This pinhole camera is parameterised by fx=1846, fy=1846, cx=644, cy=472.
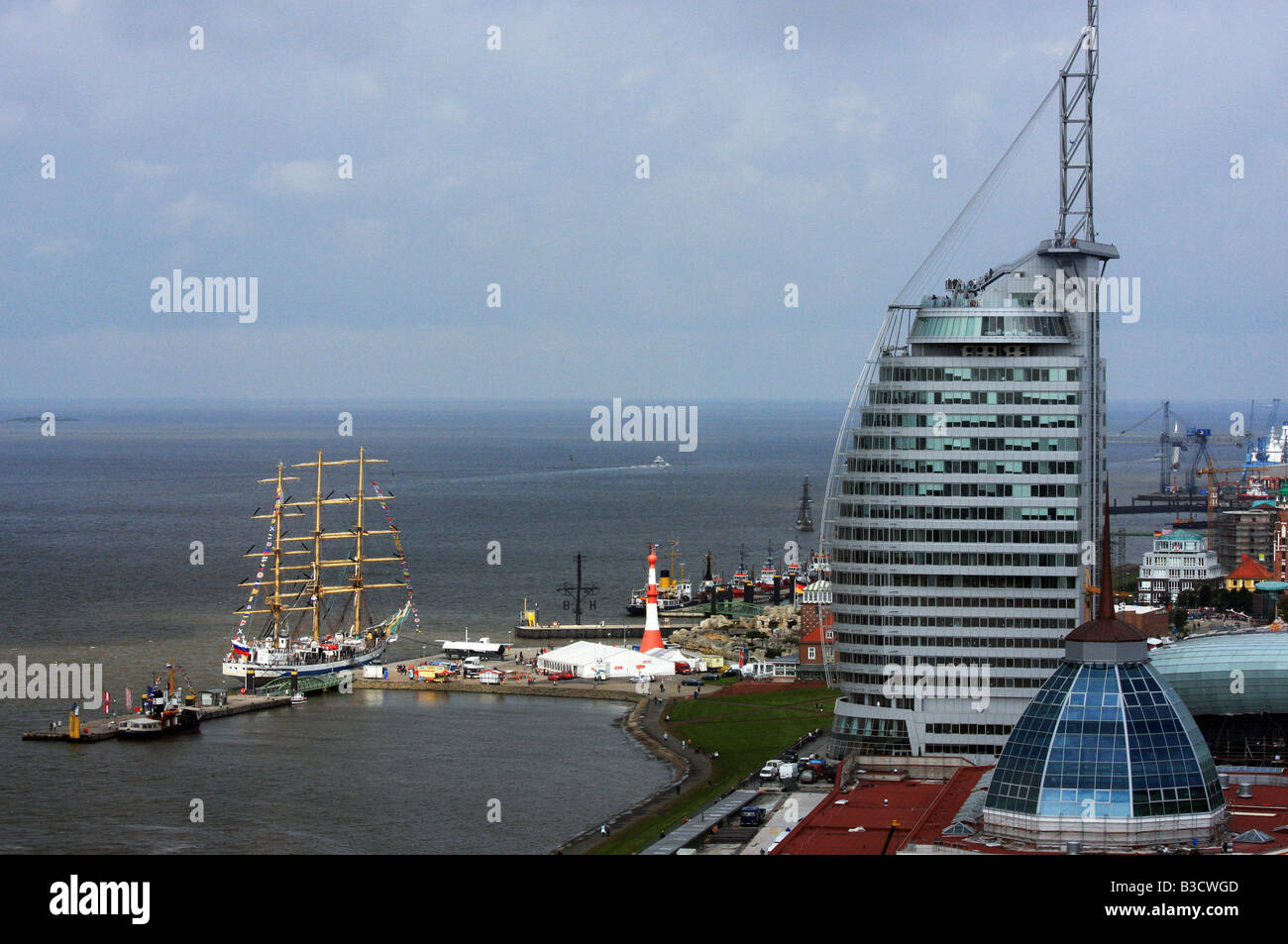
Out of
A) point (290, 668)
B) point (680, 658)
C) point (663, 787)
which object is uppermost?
point (680, 658)

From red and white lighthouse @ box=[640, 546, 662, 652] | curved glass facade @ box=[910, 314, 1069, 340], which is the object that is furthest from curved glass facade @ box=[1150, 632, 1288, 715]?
red and white lighthouse @ box=[640, 546, 662, 652]

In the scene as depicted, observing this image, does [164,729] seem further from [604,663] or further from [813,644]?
[813,644]

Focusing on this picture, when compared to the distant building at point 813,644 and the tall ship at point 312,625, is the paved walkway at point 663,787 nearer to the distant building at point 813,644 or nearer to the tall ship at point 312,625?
the distant building at point 813,644

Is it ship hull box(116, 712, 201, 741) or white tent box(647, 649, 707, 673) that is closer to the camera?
ship hull box(116, 712, 201, 741)

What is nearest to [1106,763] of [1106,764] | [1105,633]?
[1106,764]

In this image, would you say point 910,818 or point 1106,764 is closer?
point 1106,764

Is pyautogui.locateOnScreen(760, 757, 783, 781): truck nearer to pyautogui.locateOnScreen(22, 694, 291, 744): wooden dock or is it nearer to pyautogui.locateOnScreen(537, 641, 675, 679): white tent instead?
pyautogui.locateOnScreen(22, 694, 291, 744): wooden dock
